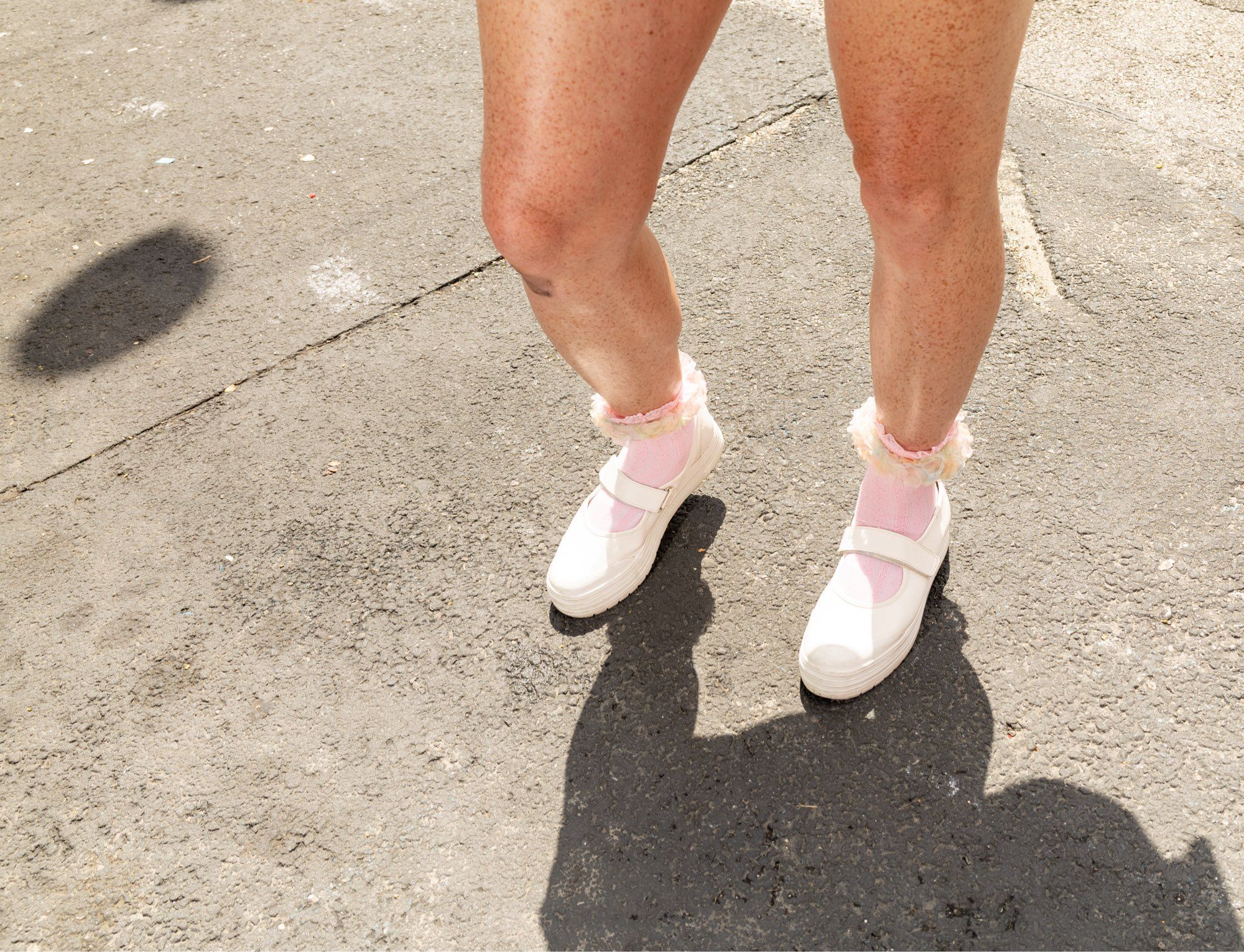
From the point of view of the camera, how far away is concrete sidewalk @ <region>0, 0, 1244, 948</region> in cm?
159

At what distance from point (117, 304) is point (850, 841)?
247 centimetres

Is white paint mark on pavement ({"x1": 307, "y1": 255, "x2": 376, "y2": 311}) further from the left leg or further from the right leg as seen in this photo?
the left leg

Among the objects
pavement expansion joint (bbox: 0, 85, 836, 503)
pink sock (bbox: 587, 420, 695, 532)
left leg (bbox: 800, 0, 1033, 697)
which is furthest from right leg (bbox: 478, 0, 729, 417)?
pavement expansion joint (bbox: 0, 85, 836, 503)

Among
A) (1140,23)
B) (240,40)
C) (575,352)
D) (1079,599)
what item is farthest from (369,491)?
(1140,23)

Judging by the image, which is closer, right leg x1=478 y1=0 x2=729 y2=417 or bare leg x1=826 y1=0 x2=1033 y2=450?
bare leg x1=826 y1=0 x2=1033 y2=450

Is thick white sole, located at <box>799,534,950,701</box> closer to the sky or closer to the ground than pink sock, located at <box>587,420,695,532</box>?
closer to the ground

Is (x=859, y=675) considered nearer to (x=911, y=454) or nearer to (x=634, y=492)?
(x=911, y=454)

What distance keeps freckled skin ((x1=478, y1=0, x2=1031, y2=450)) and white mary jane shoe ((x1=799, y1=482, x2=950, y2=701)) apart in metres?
0.26

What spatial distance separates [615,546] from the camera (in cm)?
192

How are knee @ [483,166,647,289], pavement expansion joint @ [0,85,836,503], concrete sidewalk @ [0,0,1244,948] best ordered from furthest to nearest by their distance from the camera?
pavement expansion joint @ [0,85,836,503], concrete sidewalk @ [0,0,1244,948], knee @ [483,166,647,289]

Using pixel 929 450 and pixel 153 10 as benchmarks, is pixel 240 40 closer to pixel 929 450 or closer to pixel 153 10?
pixel 153 10

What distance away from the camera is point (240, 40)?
400cm

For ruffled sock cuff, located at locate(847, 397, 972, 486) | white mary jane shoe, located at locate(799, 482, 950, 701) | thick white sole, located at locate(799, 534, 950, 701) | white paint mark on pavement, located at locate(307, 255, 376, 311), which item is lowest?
white paint mark on pavement, located at locate(307, 255, 376, 311)

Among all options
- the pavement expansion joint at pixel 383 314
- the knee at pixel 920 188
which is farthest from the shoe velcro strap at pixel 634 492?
the pavement expansion joint at pixel 383 314
